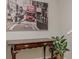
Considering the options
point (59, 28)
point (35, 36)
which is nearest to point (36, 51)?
point (35, 36)

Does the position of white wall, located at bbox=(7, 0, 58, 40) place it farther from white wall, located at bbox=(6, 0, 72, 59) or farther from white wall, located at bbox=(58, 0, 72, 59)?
white wall, located at bbox=(58, 0, 72, 59)

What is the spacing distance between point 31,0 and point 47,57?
1865 mm

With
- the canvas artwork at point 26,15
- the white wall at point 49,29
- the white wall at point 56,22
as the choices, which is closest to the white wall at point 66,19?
the white wall at point 56,22

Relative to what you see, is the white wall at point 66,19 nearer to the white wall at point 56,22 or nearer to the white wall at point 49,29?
the white wall at point 56,22

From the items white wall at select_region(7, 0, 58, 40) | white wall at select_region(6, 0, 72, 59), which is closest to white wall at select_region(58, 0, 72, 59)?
white wall at select_region(6, 0, 72, 59)

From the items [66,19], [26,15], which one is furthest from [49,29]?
[26,15]

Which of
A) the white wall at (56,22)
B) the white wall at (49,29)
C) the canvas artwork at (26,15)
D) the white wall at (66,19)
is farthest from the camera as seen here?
the white wall at (66,19)

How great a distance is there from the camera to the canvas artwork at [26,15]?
3.72 meters

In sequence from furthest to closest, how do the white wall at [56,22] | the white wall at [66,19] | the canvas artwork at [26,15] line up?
1. the white wall at [66,19]
2. the white wall at [56,22]
3. the canvas artwork at [26,15]

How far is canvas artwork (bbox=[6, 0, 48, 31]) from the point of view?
3.72m

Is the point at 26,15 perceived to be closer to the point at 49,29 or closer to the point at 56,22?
the point at 49,29

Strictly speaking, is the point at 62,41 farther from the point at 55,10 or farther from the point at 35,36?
the point at 55,10
